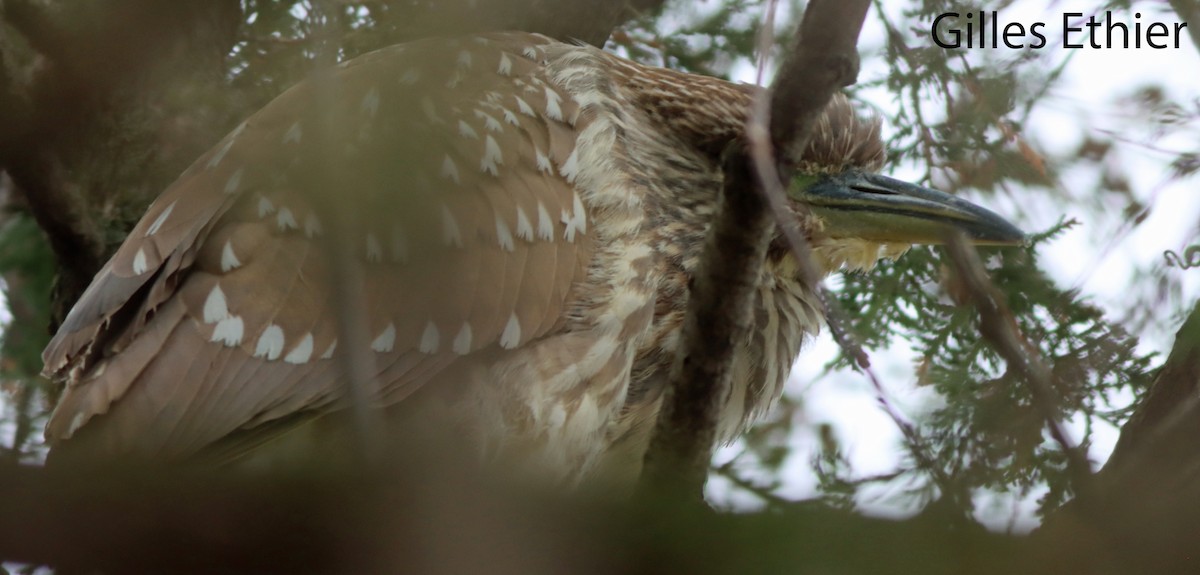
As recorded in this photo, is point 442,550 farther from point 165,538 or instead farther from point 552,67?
point 552,67

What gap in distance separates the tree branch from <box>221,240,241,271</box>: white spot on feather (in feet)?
3.03

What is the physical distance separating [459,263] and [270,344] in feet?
1.33

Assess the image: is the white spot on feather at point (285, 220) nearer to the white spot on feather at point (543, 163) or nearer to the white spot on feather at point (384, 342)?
the white spot on feather at point (384, 342)

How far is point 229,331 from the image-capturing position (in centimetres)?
233

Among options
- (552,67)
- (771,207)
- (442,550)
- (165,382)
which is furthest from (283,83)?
(442,550)

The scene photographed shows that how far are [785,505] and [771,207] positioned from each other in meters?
0.70

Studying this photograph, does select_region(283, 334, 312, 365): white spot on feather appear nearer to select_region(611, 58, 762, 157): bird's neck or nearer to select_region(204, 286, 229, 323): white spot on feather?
select_region(204, 286, 229, 323): white spot on feather

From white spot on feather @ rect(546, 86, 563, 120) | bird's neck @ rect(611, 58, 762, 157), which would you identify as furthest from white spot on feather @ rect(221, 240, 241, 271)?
bird's neck @ rect(611, 58, 762, 157)

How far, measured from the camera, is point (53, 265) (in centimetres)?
327

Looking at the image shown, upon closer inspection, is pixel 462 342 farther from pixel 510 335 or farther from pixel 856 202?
pixel 856 202

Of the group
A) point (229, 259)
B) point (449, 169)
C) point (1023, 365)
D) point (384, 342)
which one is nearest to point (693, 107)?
point (449, 169)

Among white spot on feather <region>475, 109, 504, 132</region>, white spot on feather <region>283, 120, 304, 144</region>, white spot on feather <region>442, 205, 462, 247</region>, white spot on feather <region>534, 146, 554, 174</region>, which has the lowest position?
white spot on feather <region>442, 205, 462, 247</region>

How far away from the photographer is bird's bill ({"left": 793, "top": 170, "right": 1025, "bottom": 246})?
286cm

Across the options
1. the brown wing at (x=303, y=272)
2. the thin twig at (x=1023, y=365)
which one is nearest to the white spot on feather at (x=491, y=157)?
the brown wing at (x=303, y=272)
